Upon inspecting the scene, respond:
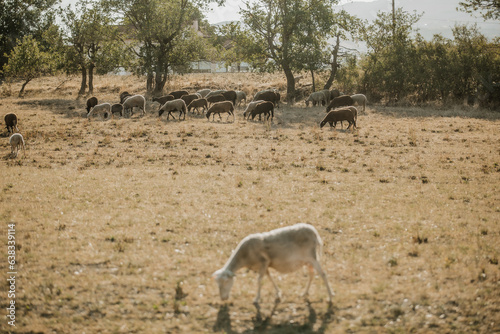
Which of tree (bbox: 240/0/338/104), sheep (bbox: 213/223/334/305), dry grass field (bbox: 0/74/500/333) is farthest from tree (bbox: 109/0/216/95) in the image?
sheep (bbox: 213/223/334/305)

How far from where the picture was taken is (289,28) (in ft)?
121

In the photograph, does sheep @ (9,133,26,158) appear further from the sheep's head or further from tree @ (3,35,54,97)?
tree @ (3,35,54,97)

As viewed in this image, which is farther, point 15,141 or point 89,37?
point 89,37

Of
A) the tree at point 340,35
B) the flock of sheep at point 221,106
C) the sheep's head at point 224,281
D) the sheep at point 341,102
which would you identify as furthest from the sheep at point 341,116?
the sheep's head at point 224,281

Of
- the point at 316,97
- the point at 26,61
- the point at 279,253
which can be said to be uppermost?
the point at 26,61

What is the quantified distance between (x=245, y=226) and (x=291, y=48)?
1151 inches

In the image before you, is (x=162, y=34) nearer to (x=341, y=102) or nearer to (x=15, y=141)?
(x=341, y=102)

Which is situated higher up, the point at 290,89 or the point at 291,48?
the point at 291,48

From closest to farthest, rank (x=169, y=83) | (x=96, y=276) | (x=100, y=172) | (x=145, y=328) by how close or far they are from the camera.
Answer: (x=145, y=328) → (x=96, y=276) → (x=100, y=172) → (x=169, y=83)

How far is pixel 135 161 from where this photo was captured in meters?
17.0

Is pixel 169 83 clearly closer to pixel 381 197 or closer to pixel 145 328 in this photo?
pixel 381 197

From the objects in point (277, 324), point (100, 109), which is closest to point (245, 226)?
point (277, 324)

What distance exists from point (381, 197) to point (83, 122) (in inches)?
770

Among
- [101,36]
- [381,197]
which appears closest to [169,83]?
[101,36]
